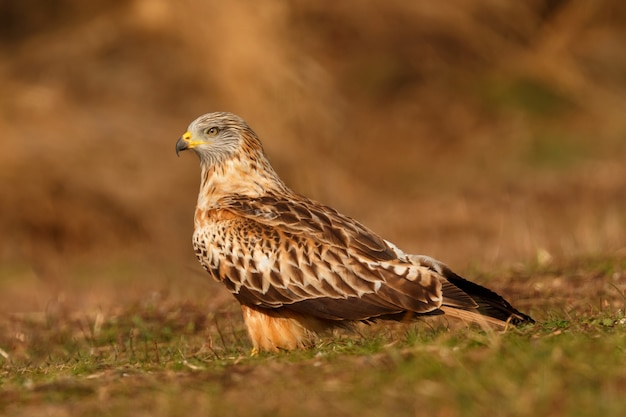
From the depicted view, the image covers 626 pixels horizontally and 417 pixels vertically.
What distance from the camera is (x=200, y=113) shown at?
22609 millimetres

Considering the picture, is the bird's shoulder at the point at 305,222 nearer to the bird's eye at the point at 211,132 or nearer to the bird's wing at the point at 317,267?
the bird's wing at the point at 317,267

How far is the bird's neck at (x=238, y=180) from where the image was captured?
31.0 ft

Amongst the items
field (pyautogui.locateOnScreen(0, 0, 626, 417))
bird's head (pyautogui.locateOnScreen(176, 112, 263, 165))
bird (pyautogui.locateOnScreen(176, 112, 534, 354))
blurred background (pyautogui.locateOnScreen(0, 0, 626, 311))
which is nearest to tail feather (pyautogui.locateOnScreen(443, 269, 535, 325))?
bird (pyautogui.locateOnScreen(176, 112, 534, 354))

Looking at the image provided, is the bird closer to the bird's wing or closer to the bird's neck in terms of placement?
the bird's wing

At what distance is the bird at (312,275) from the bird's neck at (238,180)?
0.47ft

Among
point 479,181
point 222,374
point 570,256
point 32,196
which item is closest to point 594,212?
point 479,181

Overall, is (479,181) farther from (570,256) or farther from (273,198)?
(273,198)

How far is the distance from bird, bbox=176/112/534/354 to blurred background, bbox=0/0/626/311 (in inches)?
301

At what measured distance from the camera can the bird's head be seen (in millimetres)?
9734

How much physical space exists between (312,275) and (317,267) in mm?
79

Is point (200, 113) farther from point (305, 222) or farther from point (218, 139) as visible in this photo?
point (305, 222)

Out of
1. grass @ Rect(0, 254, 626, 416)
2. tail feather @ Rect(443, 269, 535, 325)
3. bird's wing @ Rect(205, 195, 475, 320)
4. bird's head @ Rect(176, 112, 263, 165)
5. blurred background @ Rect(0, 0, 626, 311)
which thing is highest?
blurred background @ Rect(0, 0, 626, 311)

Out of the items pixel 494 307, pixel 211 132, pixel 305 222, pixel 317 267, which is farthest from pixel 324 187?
pixel 494 307

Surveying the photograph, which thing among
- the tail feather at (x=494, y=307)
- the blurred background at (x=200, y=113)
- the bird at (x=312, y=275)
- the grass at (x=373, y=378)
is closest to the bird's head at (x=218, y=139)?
the bird at (x=312, y=275)
